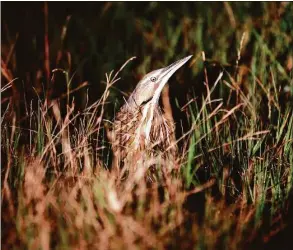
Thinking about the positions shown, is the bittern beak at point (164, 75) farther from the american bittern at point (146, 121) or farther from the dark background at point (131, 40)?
the dark background at point (131, 40)

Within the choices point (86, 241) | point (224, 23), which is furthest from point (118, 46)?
point (86, 241)

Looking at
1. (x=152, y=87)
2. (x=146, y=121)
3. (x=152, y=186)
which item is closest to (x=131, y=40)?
(x=152, y=87)

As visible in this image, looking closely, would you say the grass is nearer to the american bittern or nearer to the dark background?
the american bittern

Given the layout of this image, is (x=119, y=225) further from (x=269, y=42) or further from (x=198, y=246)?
(x=269, y=42)

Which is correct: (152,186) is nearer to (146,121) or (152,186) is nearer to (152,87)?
(146,121)

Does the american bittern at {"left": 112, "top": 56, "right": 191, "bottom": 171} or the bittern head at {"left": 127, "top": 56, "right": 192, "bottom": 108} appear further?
the bittern head at {"left": 127, "top": 56, "right": 192, "bottom": 108}

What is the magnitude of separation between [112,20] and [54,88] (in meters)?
0.92

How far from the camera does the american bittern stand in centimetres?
238

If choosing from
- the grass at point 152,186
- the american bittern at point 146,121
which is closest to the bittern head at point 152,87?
the american bittern at point 146,121

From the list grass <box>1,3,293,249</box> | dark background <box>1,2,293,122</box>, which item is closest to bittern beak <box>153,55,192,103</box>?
grass <box>1,3,293,249</box>

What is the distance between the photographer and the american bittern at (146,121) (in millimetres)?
2375

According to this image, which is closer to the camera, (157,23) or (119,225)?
(119,225)

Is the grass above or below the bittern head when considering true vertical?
below

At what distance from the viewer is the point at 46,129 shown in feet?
Result: 7.13
